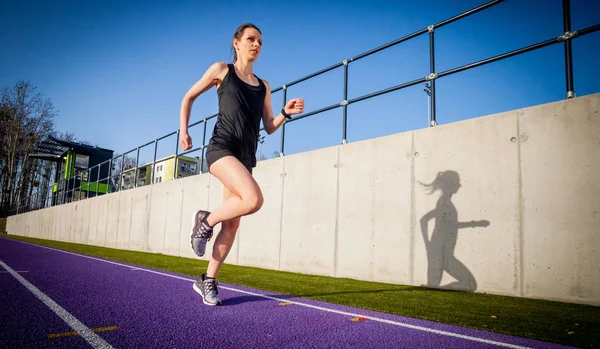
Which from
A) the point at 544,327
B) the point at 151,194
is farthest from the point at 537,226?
the point at 151,194

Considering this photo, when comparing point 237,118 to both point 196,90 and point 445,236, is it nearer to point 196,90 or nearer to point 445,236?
point 196,90

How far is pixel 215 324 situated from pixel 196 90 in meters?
1.83

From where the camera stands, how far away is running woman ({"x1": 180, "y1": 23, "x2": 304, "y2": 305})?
2.62 metres

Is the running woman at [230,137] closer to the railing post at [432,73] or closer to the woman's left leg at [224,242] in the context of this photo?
the woman's left leg at [224,242]

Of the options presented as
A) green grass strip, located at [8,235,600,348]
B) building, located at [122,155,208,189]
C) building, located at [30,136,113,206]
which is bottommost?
green grass strip, located at [8,235,600,348]

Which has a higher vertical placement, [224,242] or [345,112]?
[345,112]

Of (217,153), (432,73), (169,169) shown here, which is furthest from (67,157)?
(217,153)

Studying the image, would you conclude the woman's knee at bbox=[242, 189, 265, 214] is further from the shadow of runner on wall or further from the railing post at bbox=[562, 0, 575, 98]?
the railing post at bbox=[562, 0, 575, 98]

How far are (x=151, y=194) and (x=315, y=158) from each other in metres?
8.53

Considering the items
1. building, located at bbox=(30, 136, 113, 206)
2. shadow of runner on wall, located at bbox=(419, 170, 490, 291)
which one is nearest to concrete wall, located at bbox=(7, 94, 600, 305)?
shadow of runner on wall, located at bbox=(419, 170, 490, 291)

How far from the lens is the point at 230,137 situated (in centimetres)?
274

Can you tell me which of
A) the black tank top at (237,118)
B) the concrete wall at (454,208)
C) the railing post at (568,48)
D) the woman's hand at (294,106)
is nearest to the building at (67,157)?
the concrete wall at (454,208)

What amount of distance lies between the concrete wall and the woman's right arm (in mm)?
3161

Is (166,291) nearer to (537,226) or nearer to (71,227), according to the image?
(537,226)
